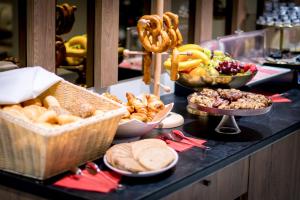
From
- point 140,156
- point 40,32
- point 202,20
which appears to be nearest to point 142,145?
point 140,156

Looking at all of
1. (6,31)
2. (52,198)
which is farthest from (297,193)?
(6,31)

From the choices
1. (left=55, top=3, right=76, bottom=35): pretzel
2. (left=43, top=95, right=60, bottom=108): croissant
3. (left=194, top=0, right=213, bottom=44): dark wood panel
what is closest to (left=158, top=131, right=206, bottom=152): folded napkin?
(left=43, top=95, right=60, bottom=108): croissant

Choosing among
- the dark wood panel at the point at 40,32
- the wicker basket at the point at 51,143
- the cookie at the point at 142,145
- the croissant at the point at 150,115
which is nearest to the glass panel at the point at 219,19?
the dark wood panel at the point at 40,32

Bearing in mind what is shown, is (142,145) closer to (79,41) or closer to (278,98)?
(278,98)

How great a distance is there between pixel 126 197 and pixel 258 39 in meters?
2.40

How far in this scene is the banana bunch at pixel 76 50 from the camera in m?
3.37

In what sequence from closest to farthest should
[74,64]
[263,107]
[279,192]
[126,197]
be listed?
[126,197]
[263,107]
[279,192]
[74,64]

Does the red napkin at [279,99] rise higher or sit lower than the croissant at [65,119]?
lower

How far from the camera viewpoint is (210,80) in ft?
9.41

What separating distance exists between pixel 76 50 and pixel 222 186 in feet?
4.79

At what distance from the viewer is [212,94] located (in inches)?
103

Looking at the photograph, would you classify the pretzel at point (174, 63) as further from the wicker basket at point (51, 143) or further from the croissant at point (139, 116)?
the wicker basket at point (51, 143)

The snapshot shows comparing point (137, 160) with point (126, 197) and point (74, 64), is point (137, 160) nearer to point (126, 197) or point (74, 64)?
point (126, 197)

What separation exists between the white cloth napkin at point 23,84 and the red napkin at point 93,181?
346 millimetres
